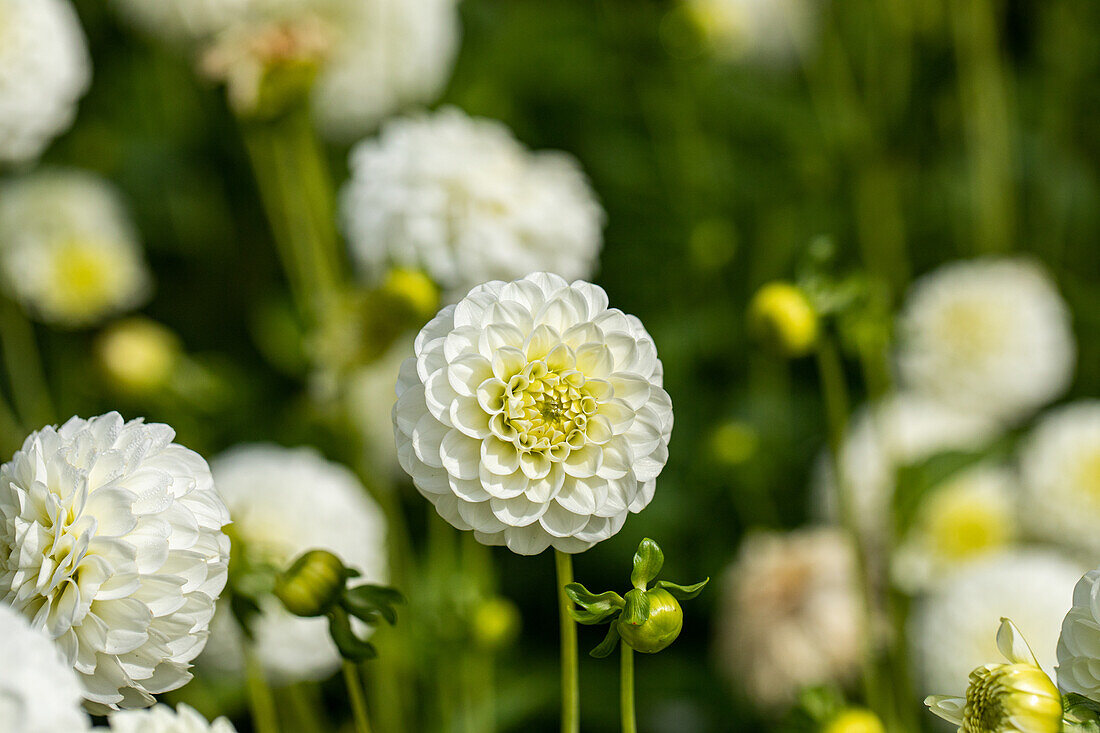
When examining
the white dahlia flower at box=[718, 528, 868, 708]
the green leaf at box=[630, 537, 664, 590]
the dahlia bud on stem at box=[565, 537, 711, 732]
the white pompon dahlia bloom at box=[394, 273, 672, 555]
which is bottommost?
the white dahlia flower at box=[718, 528, 868, 708]

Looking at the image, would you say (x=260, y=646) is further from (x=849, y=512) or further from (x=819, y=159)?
(x=819, y=159)

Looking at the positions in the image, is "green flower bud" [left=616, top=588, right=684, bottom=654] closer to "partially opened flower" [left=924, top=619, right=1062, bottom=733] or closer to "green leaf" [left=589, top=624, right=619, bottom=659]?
"green leaf" [left=589, top=624, right=619, bottom=659]

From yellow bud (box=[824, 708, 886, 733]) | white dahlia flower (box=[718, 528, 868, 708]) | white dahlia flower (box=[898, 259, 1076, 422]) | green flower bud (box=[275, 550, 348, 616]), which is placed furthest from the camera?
white dahlia flower (box=[898, 259, 1076, 422])

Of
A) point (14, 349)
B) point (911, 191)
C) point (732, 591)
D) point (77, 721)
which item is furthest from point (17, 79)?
point (911, 191)

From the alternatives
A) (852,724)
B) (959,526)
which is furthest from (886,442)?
(852,724)

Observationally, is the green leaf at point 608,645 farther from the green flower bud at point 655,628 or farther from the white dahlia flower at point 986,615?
the white dahlia flower at point 986,615

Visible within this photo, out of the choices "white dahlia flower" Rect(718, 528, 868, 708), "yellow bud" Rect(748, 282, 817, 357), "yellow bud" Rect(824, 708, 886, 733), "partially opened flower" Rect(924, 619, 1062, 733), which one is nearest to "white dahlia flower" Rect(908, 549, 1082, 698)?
"white dahlia flower" Rect(718, 528, 868, 708)
